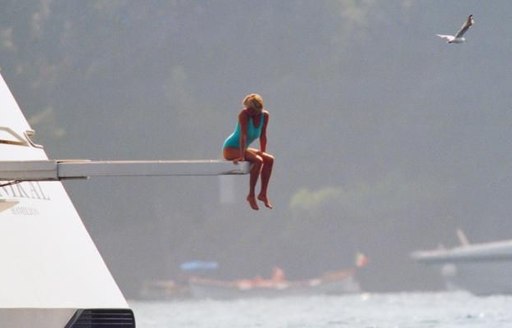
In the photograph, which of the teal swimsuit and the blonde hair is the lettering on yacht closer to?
the teal swimsuit

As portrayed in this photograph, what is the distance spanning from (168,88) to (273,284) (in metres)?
15.8

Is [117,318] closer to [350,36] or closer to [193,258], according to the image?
[193,258]

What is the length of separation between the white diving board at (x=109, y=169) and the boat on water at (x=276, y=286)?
9030 centimetres

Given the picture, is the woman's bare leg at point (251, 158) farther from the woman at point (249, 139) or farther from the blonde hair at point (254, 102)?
the blonde hair at point (254, 102)

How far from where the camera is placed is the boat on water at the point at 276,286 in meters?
108

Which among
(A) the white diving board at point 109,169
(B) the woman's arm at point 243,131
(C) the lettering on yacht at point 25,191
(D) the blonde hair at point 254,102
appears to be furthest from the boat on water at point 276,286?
(D) the blonde hair at point 254,102

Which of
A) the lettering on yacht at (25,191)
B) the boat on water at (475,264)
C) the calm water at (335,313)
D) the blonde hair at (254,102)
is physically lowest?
the blonde hair at (254,102)

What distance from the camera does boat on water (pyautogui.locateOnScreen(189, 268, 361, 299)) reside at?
108 meters

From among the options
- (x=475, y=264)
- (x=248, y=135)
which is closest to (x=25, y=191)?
(x=248, y=135)

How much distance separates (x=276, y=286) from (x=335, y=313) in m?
37.7

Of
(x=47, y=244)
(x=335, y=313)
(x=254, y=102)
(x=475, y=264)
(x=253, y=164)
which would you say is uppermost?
(x=475, y=264)

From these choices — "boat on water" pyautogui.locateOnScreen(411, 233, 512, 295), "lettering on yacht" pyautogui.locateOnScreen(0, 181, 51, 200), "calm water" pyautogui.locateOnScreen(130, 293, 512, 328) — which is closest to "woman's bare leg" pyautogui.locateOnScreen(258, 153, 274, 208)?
"lettering on yacht" pyautogui.locateOnScreen(0, 181, 51, 200)

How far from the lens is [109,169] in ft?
51.5

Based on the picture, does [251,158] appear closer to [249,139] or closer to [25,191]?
[249,139]
